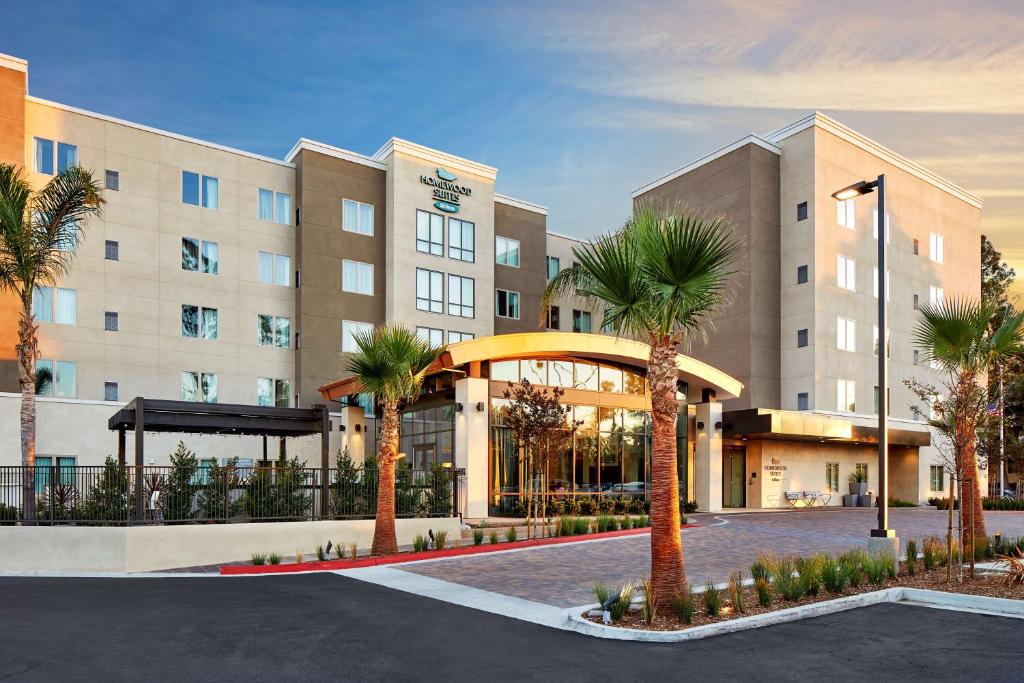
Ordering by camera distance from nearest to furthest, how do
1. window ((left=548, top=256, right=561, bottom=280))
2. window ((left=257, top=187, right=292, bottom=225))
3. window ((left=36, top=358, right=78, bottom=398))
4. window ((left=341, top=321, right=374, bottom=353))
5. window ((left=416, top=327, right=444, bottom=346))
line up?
window ((left=36, top=358, right=78, bottom=398)) < window ((left=257, top=187, right=292, bottom=225)) < window ((left=341, top=321, right=374, bottom=353)) < window ((left=416, top=327, right=444, bottom=346)) < window ((left=548, top=256, right=561, bottom=280))

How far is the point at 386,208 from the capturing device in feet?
137

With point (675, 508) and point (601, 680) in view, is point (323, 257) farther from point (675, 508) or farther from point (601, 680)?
point (601, 680)

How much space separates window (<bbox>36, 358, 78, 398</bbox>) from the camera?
3241cm

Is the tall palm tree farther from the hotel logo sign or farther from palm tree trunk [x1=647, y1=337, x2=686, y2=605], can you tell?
the hotel logo sign

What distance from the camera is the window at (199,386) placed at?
3622 centimetres

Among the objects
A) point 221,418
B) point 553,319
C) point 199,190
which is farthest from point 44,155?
point 553,319

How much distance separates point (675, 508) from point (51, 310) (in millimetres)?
30203

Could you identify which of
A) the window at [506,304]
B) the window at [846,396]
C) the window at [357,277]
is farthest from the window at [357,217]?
the window at [846,396]

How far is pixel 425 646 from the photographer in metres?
9.37

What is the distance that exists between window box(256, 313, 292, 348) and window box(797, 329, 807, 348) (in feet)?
82.7

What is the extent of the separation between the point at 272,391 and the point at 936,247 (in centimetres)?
3909

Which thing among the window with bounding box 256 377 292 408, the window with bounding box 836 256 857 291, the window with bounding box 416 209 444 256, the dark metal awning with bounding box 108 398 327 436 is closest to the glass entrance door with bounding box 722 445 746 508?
the window with bounding box 836 256 857 291

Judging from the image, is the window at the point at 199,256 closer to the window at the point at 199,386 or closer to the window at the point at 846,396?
the window at the point at 199,386

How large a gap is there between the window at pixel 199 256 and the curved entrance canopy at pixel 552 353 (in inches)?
364
